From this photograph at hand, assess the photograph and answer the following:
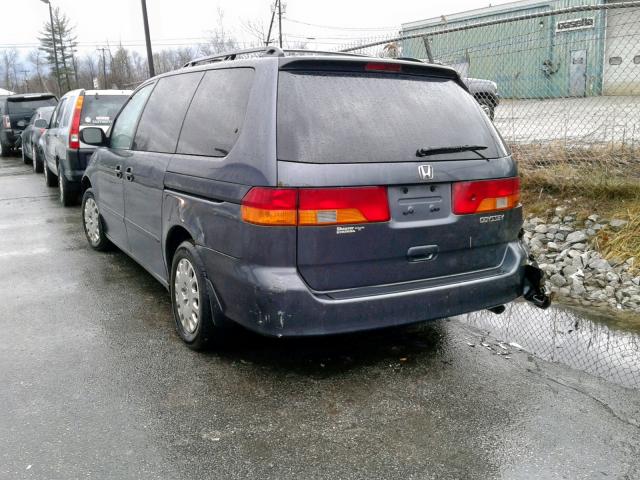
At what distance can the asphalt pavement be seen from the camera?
8.63 ft

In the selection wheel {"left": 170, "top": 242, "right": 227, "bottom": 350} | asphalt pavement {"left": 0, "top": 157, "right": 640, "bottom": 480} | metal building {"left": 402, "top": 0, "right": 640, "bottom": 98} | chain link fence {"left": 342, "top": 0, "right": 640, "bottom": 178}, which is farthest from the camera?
metal building {"left": 402, "top": 0, "right": 640, "bottom": 98}

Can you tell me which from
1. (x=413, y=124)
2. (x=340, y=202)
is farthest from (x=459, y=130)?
(x=340, y=202)

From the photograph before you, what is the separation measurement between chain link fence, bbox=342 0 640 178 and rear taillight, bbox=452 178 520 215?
2930 mm

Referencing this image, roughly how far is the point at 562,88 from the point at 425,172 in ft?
19.4

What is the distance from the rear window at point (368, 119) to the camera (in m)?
3.02

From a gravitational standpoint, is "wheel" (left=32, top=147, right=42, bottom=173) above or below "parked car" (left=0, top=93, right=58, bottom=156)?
below

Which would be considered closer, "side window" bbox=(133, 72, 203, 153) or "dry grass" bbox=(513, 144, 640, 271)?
"side window" bbox=(133, 72, 203, 153)

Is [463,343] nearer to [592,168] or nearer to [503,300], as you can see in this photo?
[503,300]

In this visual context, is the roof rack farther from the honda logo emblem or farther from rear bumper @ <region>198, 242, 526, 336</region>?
rear bumper @ <region>198, 242, 526, 336</region>

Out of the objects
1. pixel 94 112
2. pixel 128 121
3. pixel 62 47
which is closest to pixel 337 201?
pixel 128 121

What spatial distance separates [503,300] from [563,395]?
2.08 feet

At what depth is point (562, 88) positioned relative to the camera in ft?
26.5

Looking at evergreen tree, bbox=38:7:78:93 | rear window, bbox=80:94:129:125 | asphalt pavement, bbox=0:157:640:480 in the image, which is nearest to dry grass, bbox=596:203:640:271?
asphalt pavement, bbox=0:157:640:480

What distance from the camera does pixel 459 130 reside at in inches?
137
